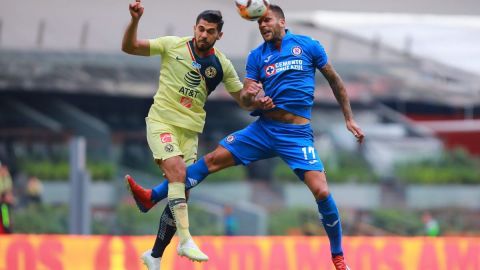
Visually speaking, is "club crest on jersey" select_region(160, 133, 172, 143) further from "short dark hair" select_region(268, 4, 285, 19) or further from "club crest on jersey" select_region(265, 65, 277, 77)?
"short dark hair" select_region(268, 4, 285, 19)

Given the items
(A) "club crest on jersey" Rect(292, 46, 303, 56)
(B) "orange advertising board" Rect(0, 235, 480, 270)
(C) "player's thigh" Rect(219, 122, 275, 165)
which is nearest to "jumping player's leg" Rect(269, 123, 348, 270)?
(C) "player's thigh" Rect(219, 122, 275, 165)

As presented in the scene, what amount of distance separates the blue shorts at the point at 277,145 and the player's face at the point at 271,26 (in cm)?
71

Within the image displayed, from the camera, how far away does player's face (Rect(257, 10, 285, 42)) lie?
8469mm

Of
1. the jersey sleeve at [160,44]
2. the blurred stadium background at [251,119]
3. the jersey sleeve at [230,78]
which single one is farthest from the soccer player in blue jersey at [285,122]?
the blurred stadium background at [251,119]

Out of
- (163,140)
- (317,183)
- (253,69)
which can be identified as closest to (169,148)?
(163,140)

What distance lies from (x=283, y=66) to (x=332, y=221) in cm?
133

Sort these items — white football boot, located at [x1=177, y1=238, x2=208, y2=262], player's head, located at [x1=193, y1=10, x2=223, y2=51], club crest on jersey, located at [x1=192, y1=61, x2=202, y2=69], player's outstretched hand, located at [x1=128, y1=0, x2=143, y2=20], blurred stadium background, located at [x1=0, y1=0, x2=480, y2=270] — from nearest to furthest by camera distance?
player's outstretched hand, located at [x1=128, y1=0, x2=143, y2=20]
white football boot, located at [x1=177, y1=238, x2=208, y2=262]
player's head, located at [x1=193, y1=10, x2=223, y2=51]
club crest on jersey, located at [x1=192, y1=61, x2=202, y2=69]
blurred stadium background, located at [x1=0, y1=0, x2=480, y2=270]

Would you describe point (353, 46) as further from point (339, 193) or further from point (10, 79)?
point (10, 79)

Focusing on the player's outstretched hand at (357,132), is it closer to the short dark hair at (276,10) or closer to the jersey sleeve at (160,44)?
the short dark hair at (276,10)

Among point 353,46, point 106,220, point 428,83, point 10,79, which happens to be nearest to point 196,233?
point 106,220

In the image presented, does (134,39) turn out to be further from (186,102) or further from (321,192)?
(321,192)

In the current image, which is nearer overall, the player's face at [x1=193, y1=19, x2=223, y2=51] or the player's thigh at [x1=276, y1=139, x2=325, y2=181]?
the player's face at [x1=193, y1=19, x2=223, y2=51]

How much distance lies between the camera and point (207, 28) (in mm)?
8477

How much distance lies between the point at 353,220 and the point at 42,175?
26.9ft
